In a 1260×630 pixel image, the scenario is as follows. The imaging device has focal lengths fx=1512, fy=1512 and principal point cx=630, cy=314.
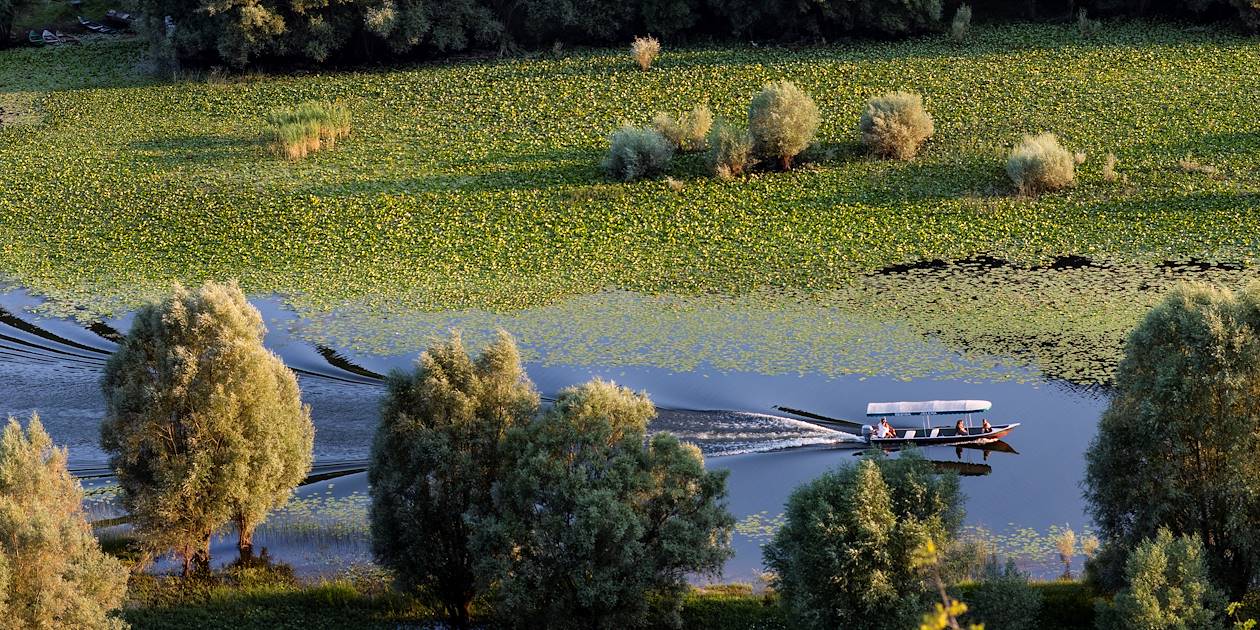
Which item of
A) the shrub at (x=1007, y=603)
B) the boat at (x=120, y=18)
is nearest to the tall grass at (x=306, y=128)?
the boat at (x=120, y=18)

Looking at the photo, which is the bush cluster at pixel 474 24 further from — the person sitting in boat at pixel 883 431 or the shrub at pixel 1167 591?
the shrub at pixel 1167 591

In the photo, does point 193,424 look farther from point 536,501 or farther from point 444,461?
point 536,501

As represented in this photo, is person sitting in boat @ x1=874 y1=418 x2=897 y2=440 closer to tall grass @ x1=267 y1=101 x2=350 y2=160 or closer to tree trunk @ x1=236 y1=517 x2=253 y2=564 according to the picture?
tree trunk @ x1=236 y1=517 x2=253 y2=564

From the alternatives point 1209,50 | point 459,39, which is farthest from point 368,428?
point 1209,50

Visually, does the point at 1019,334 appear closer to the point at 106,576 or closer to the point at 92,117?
the point at 106,576

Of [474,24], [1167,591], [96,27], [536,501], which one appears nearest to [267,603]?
[536,501]

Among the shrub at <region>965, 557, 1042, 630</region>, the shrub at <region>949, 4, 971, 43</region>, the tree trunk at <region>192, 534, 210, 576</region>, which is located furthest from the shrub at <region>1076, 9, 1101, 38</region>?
the tree trunk at <region>192, 534, 210, 576</region>
